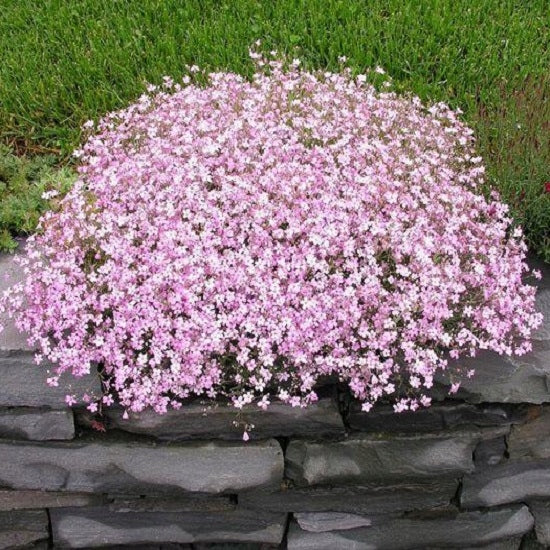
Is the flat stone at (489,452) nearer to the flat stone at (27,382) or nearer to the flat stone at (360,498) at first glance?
the flat stone at (360,498)

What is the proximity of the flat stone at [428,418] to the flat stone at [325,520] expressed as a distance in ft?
1.69


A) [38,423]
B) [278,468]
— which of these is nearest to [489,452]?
[278,468]

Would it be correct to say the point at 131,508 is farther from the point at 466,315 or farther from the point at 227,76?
the point at 227,76

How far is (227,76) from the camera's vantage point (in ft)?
13.4

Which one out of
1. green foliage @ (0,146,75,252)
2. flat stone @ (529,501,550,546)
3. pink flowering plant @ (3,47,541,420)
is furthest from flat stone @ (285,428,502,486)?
green foliage @ (0,146,75,252)

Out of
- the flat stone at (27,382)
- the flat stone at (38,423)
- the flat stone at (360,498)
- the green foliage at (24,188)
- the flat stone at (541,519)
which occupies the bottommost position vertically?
the flat stone at (541,519)

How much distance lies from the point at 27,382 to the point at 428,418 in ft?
5.39

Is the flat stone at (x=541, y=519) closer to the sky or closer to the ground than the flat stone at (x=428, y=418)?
closer to the ground

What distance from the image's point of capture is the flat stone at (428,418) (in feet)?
11.1

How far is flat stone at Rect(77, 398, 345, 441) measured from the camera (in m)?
3.27

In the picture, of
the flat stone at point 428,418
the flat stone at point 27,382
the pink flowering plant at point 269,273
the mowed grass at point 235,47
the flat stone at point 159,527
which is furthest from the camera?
the mowed grass at point 235,47

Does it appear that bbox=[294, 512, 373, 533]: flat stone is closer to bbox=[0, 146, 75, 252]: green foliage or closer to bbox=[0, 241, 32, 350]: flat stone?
bbox=[0, 241, 32, 350]: flat stone

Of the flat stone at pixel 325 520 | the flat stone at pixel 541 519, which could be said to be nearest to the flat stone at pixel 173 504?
the flat stone at pixel 325 520

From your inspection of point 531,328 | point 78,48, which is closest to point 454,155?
point 531,328
